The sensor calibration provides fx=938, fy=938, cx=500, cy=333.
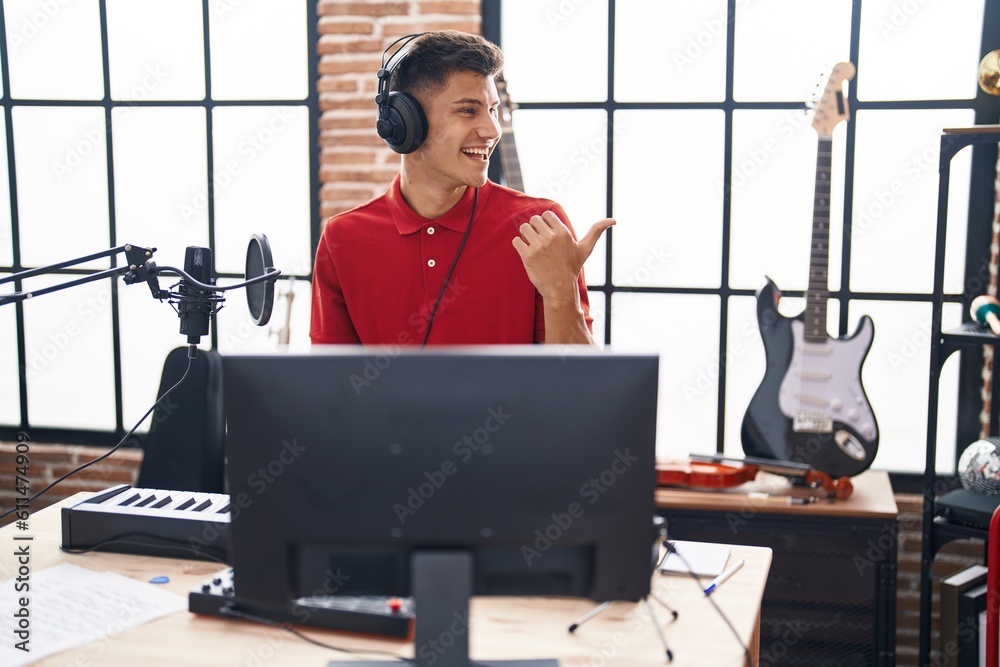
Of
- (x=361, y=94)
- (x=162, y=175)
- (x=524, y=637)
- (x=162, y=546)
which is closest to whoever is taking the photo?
(x=524, y=637)

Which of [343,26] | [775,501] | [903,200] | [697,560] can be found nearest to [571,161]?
[343,26]

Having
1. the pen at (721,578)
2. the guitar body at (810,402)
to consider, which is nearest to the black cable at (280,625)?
the pen at (721,578)

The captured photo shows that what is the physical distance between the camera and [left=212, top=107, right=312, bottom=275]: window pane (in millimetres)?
3137

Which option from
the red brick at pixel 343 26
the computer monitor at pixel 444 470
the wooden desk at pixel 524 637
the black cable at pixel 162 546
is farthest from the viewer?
the red brick at pixel 343 26

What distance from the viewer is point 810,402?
8.13 ft

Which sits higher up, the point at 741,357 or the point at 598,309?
the point at 598,309

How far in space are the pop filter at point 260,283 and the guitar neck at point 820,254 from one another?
159cm

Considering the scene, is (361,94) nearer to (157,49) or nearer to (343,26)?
(343,26)

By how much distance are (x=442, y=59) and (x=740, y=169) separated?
1.22m

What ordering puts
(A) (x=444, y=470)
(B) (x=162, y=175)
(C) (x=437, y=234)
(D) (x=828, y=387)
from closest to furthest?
(A) (x=444, y=470)
(C) (x=437, y=234)
(D) (x=828, y=387)
(B) (x=162, y=175)

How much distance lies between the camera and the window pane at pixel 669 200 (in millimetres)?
2863

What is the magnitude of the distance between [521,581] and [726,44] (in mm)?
2140

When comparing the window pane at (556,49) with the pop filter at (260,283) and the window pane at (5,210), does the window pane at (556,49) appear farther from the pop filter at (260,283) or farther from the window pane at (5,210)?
the window pane at (5,210)

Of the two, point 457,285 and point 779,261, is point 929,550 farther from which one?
point 457,285
